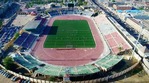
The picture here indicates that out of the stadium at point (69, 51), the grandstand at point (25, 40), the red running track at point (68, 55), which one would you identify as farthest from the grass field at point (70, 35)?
the grandstand at point (25, 40)

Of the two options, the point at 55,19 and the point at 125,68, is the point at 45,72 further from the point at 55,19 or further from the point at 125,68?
the point at 55,19

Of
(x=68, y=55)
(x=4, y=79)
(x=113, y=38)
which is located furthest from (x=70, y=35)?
(x=4, y=79)

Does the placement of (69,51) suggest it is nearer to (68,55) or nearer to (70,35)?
(68,55)

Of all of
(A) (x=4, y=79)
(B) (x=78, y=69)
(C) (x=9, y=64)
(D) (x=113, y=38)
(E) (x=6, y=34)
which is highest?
(C) (x=9, y=64)

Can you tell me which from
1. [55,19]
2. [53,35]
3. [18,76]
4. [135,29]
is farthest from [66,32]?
[18,76]

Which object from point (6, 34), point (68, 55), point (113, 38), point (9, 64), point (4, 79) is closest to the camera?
point (4, 79)

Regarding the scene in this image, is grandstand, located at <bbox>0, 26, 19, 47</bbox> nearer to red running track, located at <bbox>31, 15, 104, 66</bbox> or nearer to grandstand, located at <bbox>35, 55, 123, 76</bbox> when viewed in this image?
red running track, located at <bbox>31, 15, 104, 66</bbox>
